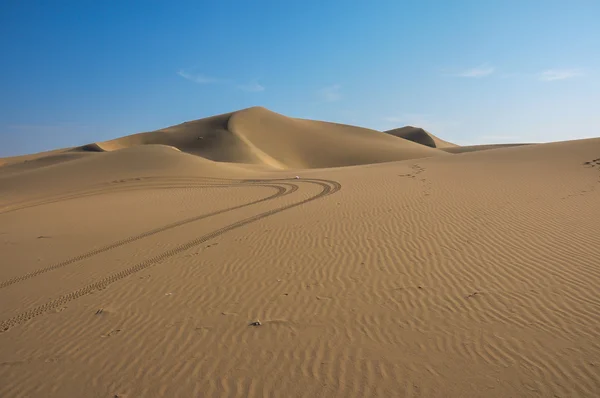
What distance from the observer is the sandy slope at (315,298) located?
3.87 meters

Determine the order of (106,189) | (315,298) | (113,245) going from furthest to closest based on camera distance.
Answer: (106,189), (113,245), (315,298)

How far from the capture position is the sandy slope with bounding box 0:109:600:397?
3.87 m

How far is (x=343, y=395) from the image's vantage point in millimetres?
3572

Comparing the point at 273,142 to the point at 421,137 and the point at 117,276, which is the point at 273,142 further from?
the point at 421,137

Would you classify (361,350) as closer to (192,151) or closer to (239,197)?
(239,197)

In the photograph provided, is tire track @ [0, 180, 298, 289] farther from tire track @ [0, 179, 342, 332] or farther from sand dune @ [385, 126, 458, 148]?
sand dune @ [385, 126, 458, 148]

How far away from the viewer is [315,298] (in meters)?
5.64

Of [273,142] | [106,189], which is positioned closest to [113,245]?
[106,189]

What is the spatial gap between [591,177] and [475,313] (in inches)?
521

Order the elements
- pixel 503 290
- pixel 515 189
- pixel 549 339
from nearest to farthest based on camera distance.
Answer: pixel 549 339 → pixel 503 290 → pixel 515 189

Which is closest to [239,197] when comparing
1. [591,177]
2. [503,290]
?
[503,290]

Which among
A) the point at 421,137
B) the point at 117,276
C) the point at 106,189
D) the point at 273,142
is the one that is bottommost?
the point at 117,276

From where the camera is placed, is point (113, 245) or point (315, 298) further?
point (113, 245)

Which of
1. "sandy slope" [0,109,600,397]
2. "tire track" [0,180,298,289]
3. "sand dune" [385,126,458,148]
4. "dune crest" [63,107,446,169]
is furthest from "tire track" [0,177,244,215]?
"sand dune" [385,126,458,148]
